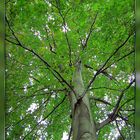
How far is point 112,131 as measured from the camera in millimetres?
1707

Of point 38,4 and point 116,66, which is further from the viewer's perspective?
point 116,66

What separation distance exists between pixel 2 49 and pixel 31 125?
1.33 meters

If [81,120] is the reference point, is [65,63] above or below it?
above

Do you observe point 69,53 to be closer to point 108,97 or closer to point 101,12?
point 101,12

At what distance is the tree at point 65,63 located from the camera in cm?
145

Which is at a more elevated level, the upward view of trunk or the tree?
the tree

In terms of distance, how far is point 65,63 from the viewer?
5.35 ft

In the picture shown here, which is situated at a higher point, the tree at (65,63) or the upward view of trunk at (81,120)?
the tree at (65,63)

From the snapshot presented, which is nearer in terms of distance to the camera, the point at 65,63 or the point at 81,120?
the point at 81,120

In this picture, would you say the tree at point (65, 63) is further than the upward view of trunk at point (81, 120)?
Yes

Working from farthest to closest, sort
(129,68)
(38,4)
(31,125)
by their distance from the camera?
(31,125) < (129,68) < (38,4)

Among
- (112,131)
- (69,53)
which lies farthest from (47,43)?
(112,131)

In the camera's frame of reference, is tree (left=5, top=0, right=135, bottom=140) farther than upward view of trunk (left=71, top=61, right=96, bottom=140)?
Yes

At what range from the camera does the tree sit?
1450 mm
